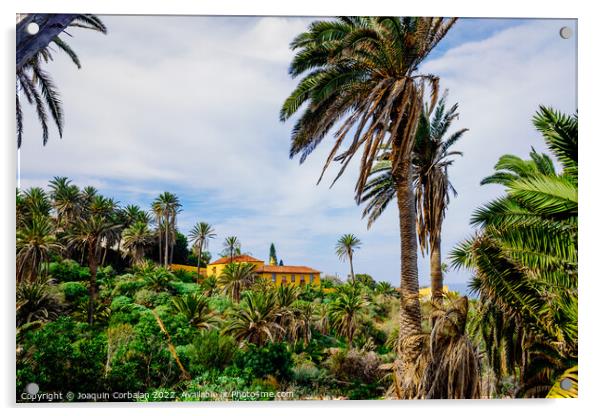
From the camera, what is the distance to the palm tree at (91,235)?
253 inches

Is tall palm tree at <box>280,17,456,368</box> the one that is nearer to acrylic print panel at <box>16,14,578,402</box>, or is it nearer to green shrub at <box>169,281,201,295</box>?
acrylic print panel at <box>16,14,578,402</box>

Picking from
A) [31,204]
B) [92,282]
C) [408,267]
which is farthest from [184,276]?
[408,267]

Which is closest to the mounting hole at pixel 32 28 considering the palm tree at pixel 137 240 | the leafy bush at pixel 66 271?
the palm tree at pixel 137 240

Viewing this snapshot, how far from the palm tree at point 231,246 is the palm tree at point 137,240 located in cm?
119

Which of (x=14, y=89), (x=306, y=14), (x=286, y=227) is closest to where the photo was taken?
(x=14, y=89)

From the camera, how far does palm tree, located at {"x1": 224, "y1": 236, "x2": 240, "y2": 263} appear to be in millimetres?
6580

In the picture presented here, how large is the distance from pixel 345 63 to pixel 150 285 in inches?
182

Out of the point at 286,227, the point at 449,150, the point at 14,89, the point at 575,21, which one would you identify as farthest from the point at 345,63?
the point at 14,89

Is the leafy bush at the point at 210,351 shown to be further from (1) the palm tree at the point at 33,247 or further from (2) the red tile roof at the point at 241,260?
(1) the palm tree at the point at 33,247

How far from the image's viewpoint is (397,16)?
6.13 meters

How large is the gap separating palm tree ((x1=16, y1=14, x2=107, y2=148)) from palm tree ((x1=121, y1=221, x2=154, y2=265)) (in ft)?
5.48

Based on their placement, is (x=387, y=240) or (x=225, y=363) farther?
(x=387, y=240)

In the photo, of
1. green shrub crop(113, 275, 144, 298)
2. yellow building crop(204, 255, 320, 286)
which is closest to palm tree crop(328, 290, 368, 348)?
yellow building crop(204, 255, 320, 286)
